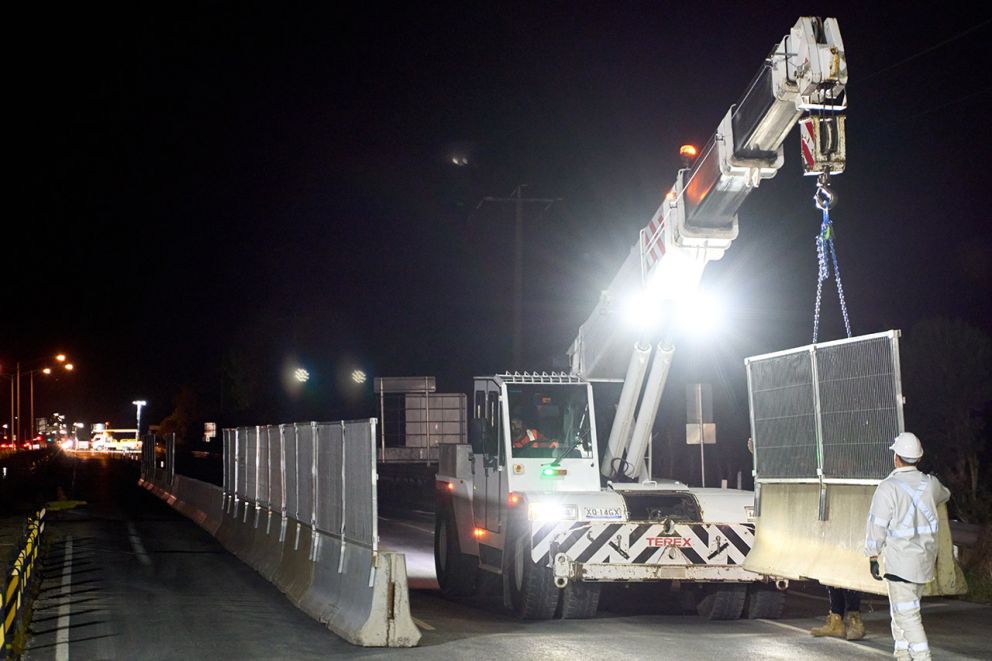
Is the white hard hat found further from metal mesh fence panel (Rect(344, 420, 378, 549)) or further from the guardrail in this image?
the guardrail

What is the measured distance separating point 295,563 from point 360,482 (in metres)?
3.92

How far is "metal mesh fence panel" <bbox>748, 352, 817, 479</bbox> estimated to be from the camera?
11.6 metres

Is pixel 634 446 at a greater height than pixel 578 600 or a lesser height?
greater

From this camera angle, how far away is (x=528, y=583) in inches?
524

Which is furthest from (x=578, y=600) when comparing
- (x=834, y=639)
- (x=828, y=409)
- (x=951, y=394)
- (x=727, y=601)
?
(x=951, y=394)

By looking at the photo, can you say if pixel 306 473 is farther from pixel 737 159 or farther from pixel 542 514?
pixel 737 159

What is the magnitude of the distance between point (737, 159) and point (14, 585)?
304 inches

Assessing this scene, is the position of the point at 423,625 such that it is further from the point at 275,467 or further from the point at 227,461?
the point at 227,461

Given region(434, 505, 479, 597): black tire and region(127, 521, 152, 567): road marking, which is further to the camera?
region(127, 521, 152, 567): road marking

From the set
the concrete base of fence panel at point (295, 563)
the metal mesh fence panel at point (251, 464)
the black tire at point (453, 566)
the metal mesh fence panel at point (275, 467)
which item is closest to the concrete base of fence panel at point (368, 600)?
the concrete base of fence panel at point (295, 563)

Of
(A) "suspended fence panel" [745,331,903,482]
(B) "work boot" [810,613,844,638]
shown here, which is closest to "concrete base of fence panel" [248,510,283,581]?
(A) "suspended fence panel" [745,331,903,482]

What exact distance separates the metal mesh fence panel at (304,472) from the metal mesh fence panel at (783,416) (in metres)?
5.88

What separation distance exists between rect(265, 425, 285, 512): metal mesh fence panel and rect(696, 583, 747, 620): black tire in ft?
22.4

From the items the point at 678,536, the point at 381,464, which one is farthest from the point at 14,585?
the point at 381,464
